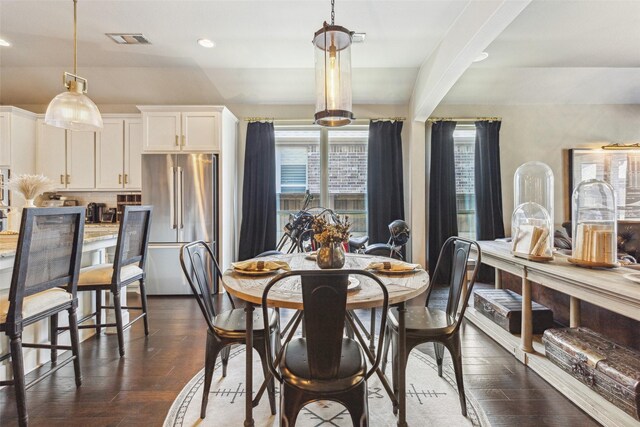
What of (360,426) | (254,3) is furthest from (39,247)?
(254,3)

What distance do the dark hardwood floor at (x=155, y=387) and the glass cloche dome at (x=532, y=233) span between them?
81cm

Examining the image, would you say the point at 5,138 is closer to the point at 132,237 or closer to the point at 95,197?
the point at 95,197

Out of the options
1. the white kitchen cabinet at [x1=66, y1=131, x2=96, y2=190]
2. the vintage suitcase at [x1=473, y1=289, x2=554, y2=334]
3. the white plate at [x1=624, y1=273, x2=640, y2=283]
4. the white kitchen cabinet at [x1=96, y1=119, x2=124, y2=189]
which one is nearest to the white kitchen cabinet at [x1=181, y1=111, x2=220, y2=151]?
the white kitchen cabinet at [x1=96, y1=119, x2=124, y2=189]

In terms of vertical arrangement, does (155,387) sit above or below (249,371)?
below

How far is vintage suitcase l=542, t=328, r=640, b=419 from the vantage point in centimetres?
159

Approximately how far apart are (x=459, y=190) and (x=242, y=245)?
3.39 m

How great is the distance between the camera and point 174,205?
402 centimetres

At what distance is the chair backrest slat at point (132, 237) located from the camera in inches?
98.1

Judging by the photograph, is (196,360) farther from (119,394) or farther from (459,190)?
(459,190)

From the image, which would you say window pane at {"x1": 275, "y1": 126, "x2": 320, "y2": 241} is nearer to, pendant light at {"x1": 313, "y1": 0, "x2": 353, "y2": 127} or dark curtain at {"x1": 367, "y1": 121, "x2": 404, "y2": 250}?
dark curtain at {"x1": 367, "y1": 121, "x2": 404, "y2": 250}

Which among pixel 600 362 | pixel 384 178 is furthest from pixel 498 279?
pixel 384 178

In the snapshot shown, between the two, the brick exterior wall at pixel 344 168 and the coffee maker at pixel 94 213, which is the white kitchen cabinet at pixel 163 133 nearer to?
the coffee maker at pixel 94 213

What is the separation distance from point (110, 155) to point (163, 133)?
94cm

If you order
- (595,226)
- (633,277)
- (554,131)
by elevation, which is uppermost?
(554,131)
